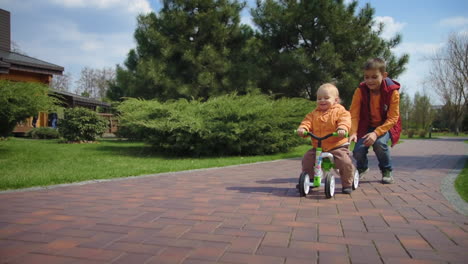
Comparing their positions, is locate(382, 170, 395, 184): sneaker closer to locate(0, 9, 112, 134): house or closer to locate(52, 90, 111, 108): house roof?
locate(0, 9, 112, 134): house

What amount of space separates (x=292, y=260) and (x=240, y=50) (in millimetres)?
15501

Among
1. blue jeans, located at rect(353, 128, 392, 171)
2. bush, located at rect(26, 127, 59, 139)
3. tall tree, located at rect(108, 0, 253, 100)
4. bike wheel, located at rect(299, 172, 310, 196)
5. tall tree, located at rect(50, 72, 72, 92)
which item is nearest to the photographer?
bike wheel, located at rect(299, 172, 310, 196)

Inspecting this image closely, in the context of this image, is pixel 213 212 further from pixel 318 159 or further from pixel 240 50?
pixel 240 50

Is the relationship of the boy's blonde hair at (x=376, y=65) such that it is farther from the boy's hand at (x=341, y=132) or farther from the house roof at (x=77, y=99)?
the house roof at (x=77, y=99)

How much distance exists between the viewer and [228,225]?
2.92 m

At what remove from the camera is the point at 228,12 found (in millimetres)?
16812

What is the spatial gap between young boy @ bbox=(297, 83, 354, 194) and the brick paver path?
0.96 feet

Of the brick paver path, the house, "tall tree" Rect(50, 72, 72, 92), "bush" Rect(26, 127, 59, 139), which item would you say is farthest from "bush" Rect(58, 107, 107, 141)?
"tall tree" Rect(50, 72, 72, 92)

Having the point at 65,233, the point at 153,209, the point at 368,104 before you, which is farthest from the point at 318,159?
the point at 65,233

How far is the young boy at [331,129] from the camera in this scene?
4.13 meters

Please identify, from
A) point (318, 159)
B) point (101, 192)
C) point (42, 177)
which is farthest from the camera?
point (42, 177)

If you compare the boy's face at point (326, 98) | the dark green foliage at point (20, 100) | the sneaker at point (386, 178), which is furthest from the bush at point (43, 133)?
the sneaker at point (386, 178)

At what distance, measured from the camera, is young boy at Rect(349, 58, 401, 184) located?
450 centimetres

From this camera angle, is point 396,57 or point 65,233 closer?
point 65,233
